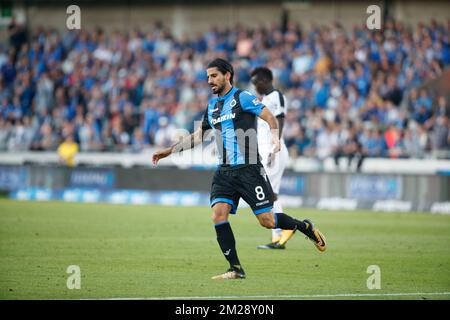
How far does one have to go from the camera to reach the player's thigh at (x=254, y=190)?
11641 millimetres

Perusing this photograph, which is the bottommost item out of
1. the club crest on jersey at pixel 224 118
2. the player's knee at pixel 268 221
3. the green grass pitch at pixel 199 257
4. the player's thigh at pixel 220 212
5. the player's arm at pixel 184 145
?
the green grass pitch at pixel 199 257

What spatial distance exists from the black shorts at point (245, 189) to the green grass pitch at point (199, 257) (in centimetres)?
98

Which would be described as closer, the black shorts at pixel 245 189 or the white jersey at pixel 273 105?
the black shorts at pixel 245 189

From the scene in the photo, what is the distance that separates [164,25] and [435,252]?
25759 millimetres

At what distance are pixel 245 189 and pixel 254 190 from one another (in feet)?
0.38

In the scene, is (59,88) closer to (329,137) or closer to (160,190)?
(160,190)

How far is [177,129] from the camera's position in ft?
98.5

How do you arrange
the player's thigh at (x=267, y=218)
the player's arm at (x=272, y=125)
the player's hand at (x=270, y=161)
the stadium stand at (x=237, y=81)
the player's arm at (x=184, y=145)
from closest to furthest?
the player's arm at (x=272, y=125), the player's thigh at (x=267, y=218), the player's arm at (x=184, y=145), the player's hand at (x=270, y=161), the stadium stand at (x=237, y=81)

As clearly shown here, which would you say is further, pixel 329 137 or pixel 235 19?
pixel 235 19

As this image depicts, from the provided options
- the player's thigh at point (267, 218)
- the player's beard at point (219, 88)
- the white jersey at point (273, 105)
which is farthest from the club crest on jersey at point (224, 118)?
the white jersey at point (273, 105)

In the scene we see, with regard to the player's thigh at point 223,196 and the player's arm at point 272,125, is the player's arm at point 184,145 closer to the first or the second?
the player's thigh at point 223,196

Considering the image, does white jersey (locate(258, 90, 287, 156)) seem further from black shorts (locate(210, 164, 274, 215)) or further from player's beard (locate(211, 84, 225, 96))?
player's beard (locate(211, 84, 225, 96))

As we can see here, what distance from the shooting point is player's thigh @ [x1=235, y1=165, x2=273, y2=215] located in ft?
38.2
